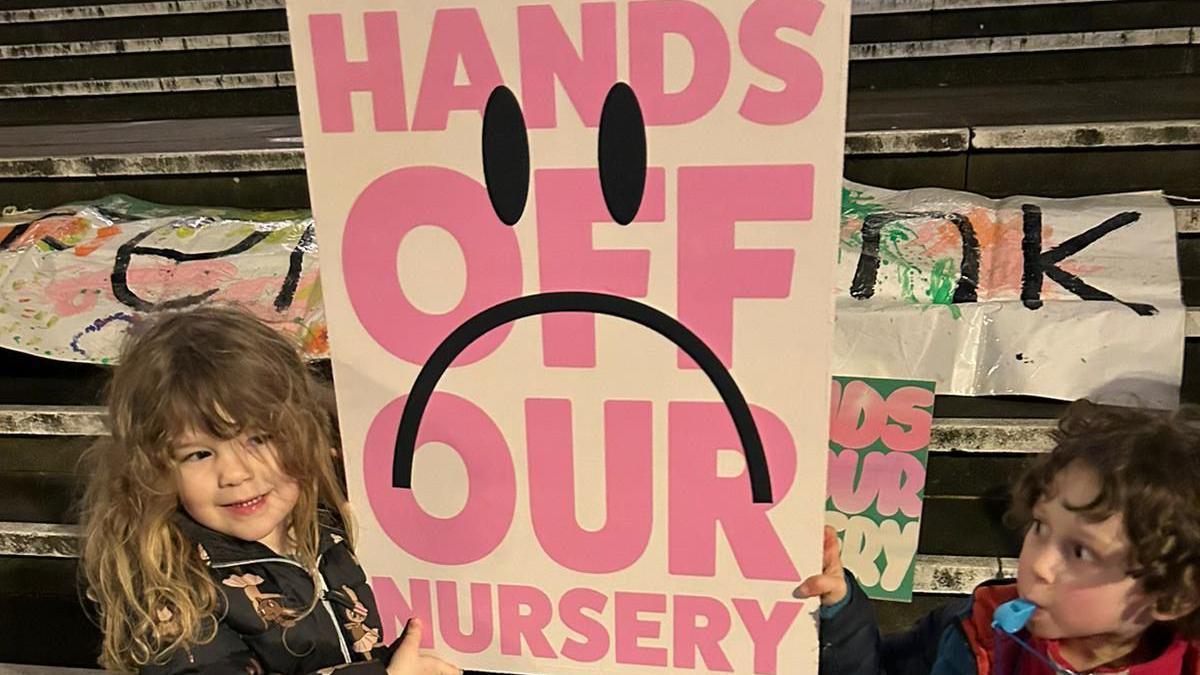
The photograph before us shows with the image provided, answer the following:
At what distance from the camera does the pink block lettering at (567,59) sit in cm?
61

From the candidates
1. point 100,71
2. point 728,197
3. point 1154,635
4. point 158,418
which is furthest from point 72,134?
point 1154,635

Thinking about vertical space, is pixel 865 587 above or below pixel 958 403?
below

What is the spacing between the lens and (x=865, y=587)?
4.51 feet

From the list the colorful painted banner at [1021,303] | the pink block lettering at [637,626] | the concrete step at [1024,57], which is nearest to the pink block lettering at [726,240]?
the pink block lettering at [637,626]

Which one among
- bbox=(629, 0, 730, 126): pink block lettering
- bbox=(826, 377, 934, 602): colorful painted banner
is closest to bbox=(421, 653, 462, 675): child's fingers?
bbox=(629, 0, 730, 126): pink block lettering

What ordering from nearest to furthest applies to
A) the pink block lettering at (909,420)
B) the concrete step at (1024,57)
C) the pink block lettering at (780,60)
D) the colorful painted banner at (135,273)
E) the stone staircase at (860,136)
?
the pink block lettering at (780,60) < the pink block lettering at (909,420) < the stone staircase at (860,136) < the colorful painted banner at (135,273) < the concrete step at (1024,57)

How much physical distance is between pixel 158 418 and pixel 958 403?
Result: 111 cm

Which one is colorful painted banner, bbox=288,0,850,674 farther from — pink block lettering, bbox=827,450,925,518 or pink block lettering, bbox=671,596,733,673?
pink block lettering, bbox=827,450,925,518

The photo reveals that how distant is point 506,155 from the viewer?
25.5 inches

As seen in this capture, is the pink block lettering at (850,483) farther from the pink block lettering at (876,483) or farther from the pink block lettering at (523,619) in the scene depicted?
the pink block lettering at (523,619)

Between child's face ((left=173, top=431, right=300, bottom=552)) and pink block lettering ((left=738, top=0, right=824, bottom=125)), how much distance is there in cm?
48

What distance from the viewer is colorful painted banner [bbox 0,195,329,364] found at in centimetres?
159

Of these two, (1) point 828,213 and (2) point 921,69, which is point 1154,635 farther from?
(2) point 921,69

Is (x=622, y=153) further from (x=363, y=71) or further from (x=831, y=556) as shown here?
(x=831, y=556)
